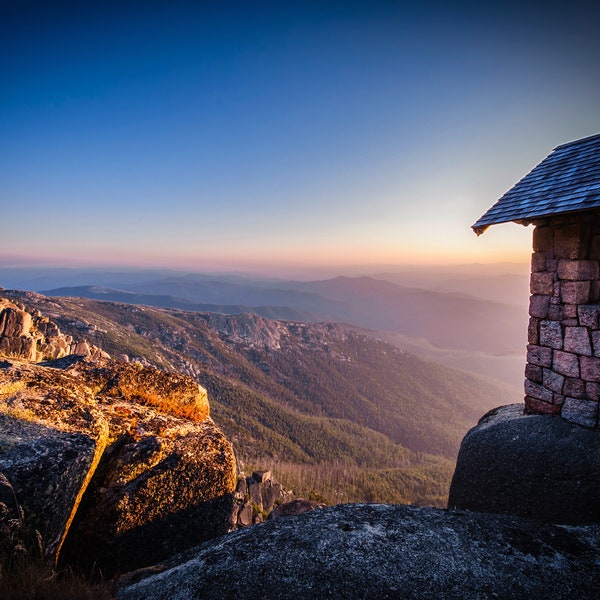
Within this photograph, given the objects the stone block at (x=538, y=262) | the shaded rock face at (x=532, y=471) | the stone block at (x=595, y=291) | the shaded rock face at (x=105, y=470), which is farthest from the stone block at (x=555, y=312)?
the shaded rock face at (x=105, y=470)

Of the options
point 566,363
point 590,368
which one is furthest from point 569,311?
point 590,368

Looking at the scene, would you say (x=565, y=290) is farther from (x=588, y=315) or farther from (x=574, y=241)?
(x=574, y=241)

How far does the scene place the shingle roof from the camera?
788cm

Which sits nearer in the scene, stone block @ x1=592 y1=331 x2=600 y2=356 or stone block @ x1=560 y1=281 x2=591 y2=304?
stone block @ x1=592 y1=331 x2=600 y2=356

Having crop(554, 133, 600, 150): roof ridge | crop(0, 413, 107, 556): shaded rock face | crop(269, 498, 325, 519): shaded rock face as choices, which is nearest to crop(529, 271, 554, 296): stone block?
crop(554, 133, 600, 150): roof ridge

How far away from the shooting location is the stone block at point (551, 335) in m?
8.20

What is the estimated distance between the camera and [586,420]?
7.53 m

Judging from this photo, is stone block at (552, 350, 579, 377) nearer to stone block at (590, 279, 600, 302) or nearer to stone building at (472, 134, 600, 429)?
stone building at (472, 134, 600, 429)

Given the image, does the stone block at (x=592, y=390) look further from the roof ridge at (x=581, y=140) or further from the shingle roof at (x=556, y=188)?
the roof ridge at (x=581, y=140)

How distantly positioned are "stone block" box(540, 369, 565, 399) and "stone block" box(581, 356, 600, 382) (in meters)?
0.52

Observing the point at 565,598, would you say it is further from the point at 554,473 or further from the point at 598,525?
the point at 554,473

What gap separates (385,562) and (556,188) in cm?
962

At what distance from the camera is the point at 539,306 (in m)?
8.66

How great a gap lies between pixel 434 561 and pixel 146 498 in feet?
14.1
